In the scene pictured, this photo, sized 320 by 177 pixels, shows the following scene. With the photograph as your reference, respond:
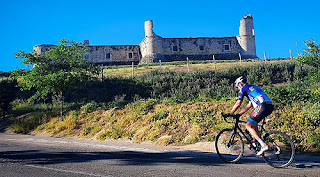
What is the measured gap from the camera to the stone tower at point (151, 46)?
191 feet

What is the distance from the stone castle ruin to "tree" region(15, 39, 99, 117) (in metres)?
38.3

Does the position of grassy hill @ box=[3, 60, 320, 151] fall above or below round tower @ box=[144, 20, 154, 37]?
below

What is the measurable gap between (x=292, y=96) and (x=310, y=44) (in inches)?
123

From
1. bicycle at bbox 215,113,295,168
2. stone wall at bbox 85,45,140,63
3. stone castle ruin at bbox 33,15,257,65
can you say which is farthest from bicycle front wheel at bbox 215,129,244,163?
stone wall at bbox 85,45,140,63

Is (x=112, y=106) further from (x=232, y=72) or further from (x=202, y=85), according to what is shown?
(x=232, y=72)

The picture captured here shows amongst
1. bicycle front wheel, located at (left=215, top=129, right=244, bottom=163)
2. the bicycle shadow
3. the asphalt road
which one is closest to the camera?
the asphalt road

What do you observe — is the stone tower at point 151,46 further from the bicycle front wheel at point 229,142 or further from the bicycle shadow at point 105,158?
the bicycle front wheel at point 229,142

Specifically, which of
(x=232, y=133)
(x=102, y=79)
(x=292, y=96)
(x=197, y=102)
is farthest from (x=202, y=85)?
(x=232, y=133)

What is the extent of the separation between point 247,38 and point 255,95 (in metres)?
60.2

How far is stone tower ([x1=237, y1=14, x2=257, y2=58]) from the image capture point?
63344 millimetres

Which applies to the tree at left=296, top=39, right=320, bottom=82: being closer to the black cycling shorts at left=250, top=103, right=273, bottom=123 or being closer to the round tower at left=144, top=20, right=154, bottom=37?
the black cycling shorts at left=250, top=103, right=273, bottom=123

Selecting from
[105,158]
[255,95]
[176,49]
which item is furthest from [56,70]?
[176,49]

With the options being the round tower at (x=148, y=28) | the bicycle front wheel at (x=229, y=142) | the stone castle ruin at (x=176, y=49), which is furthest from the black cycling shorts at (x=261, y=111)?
the round tower at (x=148, y=28)

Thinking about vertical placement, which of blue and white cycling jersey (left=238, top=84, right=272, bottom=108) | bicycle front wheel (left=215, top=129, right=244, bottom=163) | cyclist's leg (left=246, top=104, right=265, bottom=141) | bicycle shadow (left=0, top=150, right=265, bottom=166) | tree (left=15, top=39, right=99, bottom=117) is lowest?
bicycle shadow (left=0, top=150, right=265, bottom=166)
